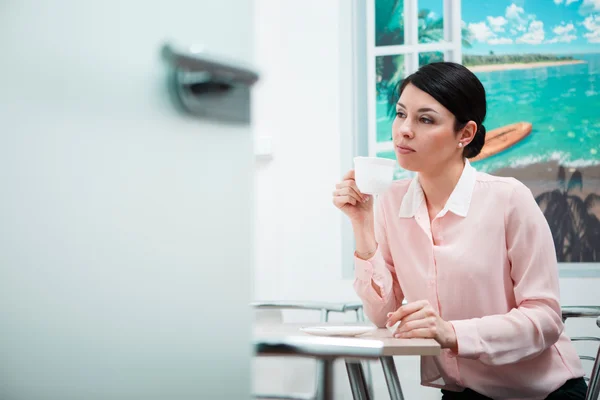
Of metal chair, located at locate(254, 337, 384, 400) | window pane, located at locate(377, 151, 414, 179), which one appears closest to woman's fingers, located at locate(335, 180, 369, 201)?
metal chair, located at locate(254, 337, 384, 400)

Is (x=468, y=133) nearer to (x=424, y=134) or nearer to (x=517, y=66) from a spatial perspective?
(x=424, y=134)

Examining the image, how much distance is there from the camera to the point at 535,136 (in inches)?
124

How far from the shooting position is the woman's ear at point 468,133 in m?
1.85

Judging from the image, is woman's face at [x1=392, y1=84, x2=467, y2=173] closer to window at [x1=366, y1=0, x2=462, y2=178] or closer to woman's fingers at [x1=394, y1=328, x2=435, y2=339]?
woman's fingers at [x1=394, y1=328, x2=435, y2=339]

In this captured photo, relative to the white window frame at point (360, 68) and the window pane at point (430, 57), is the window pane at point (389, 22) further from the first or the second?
the window pane at point (430, 57)

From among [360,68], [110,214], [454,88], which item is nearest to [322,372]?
[110,214]

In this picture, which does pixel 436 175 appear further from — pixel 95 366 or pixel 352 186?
pixel 95 366

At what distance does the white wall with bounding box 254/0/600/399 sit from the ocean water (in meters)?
0.77

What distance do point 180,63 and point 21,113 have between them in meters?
0.13

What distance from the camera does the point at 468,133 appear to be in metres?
1.87

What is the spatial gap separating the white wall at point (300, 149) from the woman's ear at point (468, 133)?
150 centimetres

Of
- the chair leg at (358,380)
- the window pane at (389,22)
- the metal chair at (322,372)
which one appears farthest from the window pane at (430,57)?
the chair leg at (358,380)

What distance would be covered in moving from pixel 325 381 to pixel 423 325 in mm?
777

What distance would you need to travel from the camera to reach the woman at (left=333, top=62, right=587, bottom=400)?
160 cm
